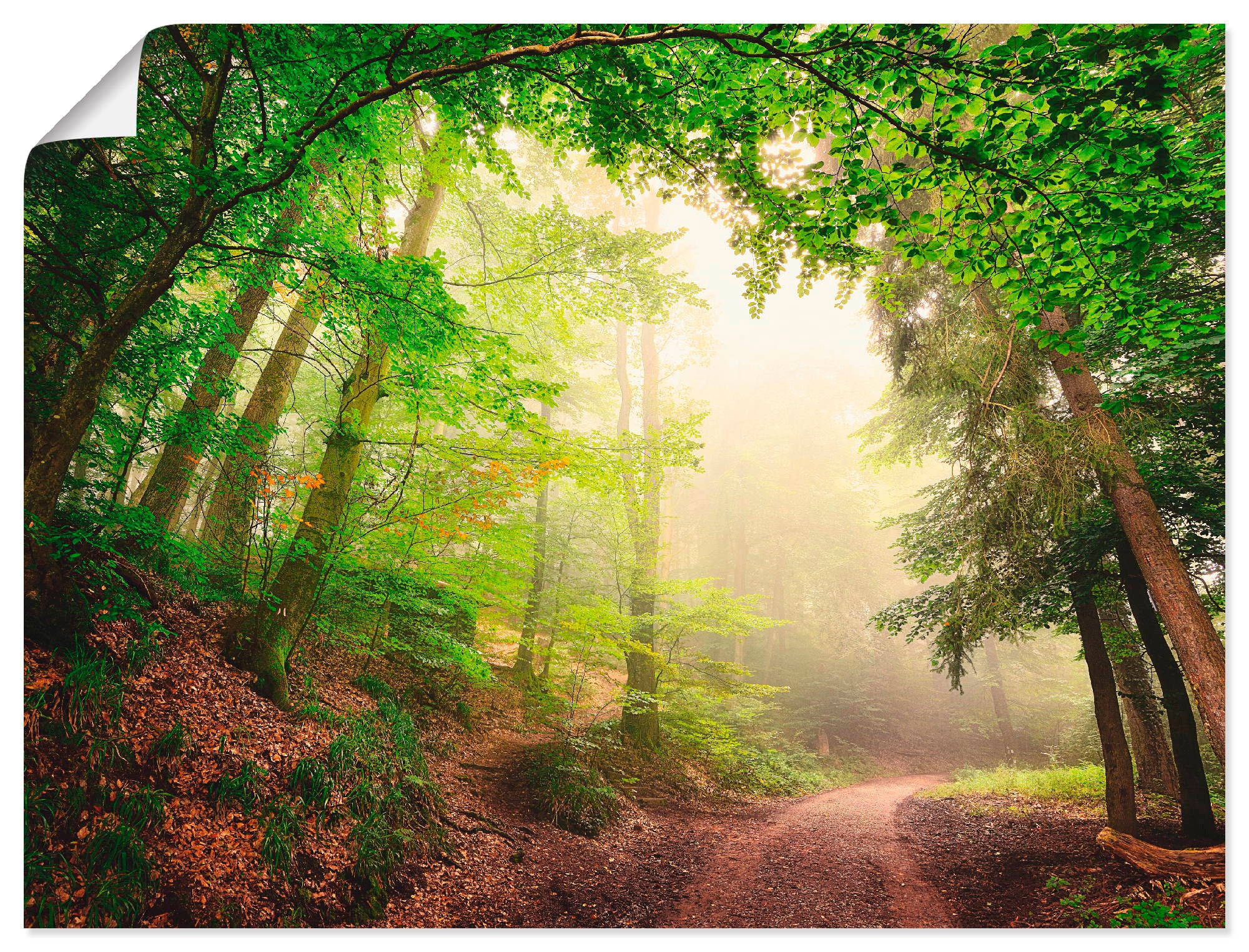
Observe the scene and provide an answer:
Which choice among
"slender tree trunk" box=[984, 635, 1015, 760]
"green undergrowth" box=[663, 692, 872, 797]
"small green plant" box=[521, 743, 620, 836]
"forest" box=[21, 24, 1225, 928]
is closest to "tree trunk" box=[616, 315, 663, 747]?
"green undergrowth" box=[663, 692, 872, 797]

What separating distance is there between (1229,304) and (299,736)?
670cm

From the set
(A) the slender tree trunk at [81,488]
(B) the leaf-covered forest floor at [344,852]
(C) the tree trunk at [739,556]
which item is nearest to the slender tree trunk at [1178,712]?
(B) the leaf-covered forest floor at [344,852]

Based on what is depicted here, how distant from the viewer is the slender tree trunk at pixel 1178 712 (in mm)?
3363

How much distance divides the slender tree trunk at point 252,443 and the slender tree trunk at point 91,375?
2.21ft

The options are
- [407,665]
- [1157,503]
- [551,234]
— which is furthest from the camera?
[407,665]

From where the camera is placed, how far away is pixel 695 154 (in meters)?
2.56

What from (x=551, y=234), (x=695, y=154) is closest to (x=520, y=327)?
(x=551, y=234)

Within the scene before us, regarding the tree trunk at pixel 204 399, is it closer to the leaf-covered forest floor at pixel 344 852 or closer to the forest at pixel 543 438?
the forest at pixel 543 438

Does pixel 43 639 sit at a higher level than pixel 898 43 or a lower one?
lower

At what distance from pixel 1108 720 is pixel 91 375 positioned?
770cm

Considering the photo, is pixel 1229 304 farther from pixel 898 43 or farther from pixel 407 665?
pixel 407 665

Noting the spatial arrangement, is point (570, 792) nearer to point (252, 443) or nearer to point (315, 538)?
point (315, 538)

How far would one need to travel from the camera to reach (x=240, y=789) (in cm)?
245

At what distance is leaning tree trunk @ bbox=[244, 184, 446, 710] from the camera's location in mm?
3588
